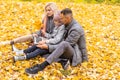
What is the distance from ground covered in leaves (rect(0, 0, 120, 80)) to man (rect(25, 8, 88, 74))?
0.15 meters

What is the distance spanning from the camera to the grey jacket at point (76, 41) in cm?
698

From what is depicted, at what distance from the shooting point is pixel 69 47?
6.85 meters

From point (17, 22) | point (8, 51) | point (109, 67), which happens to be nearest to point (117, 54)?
point (109, 67)

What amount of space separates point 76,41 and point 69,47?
10.5 inches

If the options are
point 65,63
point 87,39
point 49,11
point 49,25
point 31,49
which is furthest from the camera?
point 87,39

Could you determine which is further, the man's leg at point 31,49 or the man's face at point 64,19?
the man's leg at point 31,49

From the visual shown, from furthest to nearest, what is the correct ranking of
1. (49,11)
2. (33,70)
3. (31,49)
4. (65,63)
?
(49,11) → (31,49) → (65,63) → (33,70)

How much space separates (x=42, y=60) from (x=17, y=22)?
3373 mm

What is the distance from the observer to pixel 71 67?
7.14 meters

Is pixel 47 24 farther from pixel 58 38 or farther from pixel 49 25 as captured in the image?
pixel 58 38

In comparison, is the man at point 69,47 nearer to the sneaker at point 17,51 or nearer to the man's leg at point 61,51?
the man's leg at point 61,51

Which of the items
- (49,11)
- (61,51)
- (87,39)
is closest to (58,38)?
(61,51)

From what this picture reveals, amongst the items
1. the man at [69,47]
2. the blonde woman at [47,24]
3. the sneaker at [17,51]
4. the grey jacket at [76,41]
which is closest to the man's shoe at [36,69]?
the man at [69,47]

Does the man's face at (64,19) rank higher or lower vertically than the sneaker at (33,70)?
higher
